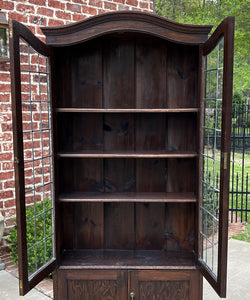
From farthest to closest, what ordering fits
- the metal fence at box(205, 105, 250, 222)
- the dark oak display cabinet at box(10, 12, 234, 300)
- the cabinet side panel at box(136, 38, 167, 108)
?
1. the metal fence at box(205, 105, 250, 222)
2. the cabinet side panel at box(136, 38, 167, 108)
3. the dark oak display cabinet at box(10, 12, 234, 300)

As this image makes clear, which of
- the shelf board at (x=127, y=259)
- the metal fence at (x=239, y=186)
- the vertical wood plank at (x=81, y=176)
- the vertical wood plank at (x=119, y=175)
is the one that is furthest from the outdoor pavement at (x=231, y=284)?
the vertical wood plank at (x=119, y=175)

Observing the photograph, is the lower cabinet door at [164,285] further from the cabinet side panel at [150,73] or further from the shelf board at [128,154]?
the cabinet side panel at [150,73]

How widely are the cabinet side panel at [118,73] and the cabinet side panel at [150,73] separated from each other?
0.16 ft

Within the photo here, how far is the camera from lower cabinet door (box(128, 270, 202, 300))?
227cm

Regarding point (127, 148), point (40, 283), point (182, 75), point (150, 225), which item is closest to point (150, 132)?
point (127, 148)

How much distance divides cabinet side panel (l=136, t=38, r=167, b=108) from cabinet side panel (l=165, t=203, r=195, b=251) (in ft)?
2.45

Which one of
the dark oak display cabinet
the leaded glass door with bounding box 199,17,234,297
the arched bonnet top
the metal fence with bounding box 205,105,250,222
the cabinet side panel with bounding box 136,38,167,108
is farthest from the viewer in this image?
the metal fence with bounding box 205,105,250,222

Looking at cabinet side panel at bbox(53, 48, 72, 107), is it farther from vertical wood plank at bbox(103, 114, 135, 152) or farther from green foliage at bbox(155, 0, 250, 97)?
green foliage at bbox(155, 0, 250, 97)

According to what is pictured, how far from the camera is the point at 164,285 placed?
230cm

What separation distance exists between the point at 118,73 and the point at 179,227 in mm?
1183

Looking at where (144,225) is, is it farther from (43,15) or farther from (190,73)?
(43,15)

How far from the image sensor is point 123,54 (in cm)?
239

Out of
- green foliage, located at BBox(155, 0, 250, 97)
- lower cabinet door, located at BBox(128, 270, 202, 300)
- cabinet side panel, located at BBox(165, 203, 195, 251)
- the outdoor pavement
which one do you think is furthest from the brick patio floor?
green foliage, located at BBox(155, 0, 250, 97)

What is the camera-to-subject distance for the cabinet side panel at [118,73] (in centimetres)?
238
